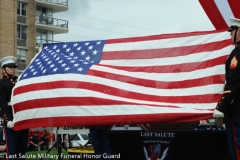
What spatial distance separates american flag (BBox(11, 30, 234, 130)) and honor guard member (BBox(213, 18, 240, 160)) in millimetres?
439

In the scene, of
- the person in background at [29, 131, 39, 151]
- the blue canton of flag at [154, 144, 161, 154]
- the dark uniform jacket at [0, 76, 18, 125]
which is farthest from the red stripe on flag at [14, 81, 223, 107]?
the person in background at [29, 131, 39, 151]

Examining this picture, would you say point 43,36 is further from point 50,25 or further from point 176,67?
point 176,67

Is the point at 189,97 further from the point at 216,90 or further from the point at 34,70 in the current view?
the point at 34,70

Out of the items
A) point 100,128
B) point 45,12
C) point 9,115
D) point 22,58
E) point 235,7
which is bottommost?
point 100,128

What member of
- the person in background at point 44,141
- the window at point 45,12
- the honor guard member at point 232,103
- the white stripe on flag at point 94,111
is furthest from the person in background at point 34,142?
the window at point 45,12

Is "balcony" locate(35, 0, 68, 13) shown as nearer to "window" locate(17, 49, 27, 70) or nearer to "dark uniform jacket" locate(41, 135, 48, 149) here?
"window" locate(17, 49, 27, 70)

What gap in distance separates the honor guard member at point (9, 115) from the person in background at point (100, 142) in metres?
1.27

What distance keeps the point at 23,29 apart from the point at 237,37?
44.4 m

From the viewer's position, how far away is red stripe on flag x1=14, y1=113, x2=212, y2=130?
591 cm

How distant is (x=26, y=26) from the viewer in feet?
159

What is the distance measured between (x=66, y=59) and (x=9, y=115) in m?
1.28

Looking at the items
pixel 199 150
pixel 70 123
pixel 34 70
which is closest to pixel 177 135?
pixel 199 150

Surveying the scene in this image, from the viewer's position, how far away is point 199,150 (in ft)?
22.2

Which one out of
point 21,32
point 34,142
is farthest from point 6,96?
point 21,32
